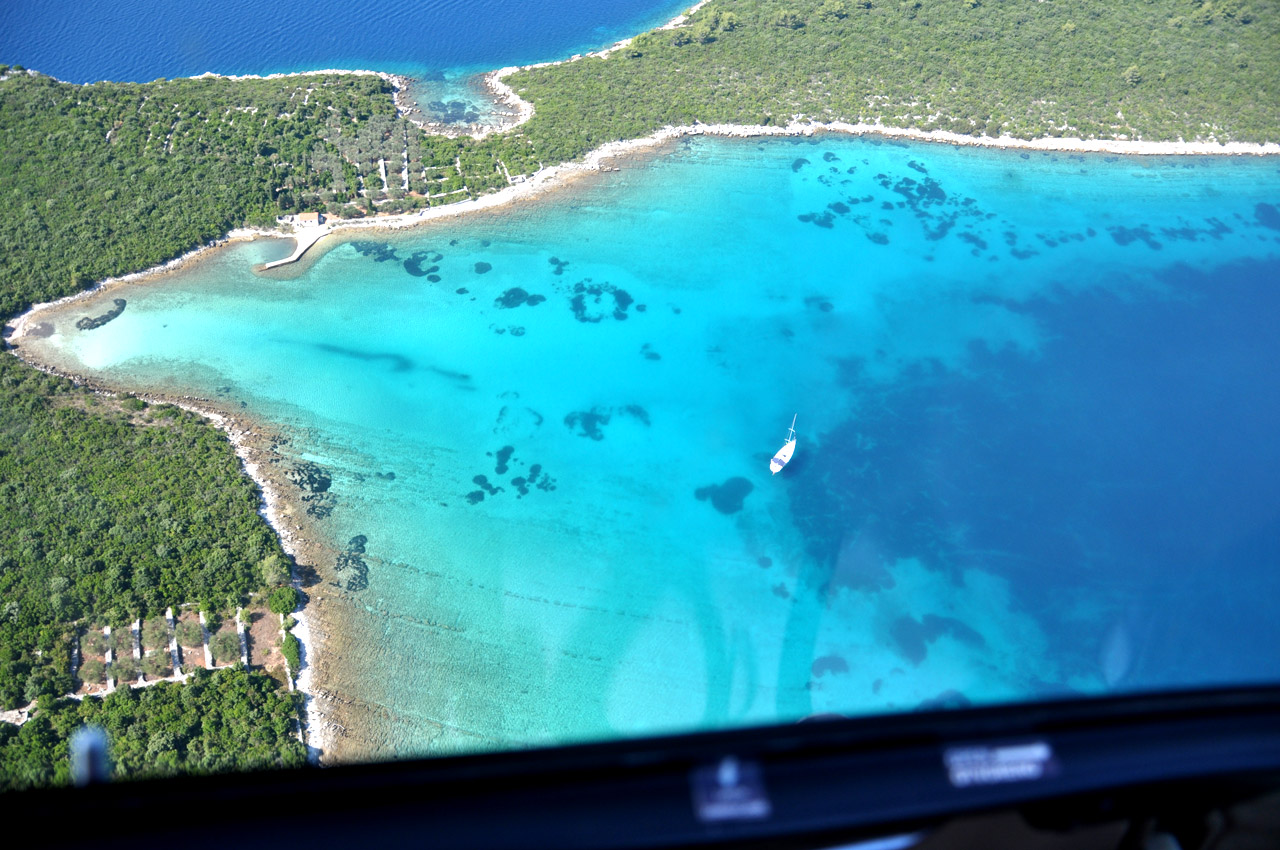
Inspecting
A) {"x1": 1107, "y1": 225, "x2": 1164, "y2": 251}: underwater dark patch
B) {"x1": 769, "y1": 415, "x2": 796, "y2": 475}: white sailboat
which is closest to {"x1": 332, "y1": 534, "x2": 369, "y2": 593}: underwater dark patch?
{"x1": 769, "y1": 415, "x2": 796, "y2": 475}: white sailboat

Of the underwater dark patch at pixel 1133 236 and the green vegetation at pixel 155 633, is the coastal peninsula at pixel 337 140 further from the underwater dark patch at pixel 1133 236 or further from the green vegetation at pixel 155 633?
the underwater dark patch at pixel 1133 236

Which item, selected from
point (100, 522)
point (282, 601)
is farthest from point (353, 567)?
point (100, 522)

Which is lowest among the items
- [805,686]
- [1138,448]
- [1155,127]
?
[805,686]

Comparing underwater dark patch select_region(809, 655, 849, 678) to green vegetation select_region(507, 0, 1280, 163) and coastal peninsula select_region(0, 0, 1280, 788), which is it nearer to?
coastal peninsula select_region(0, 0, 1280, 788)

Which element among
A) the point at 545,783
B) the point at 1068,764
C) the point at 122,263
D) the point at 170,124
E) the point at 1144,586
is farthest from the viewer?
the point at 170,124

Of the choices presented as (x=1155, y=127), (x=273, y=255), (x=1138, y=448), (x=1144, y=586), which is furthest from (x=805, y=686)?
(x=1155, y=127)

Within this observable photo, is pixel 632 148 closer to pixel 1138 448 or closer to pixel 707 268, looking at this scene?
pixel 707 268

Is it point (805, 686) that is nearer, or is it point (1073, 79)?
point (805, 686)
